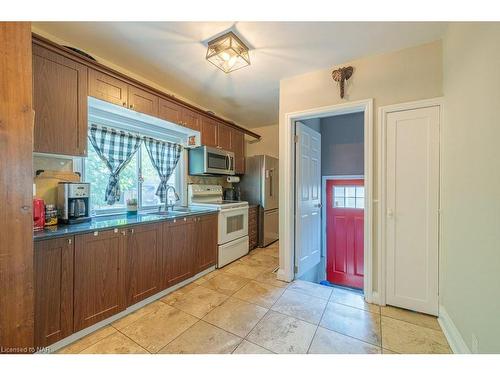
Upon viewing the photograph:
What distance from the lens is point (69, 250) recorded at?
1509mm

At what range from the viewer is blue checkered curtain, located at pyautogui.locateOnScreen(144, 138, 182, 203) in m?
2.84

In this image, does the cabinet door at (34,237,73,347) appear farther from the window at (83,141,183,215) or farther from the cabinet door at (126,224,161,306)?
the window at (83,141,183,215)

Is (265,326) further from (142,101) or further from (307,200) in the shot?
(142,101)

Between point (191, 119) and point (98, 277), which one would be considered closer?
point (98, 277)

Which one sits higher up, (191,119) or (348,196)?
(191,119)

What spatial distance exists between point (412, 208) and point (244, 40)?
221 cm

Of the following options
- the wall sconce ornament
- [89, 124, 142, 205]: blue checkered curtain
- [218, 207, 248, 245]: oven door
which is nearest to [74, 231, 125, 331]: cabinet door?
[89, 124, 142, 205]: blue checkered curtain

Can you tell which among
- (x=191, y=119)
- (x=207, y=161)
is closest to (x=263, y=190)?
(x=207, y=161)

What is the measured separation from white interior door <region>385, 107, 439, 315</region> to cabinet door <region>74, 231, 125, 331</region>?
2518 mm

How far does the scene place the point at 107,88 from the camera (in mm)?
1989

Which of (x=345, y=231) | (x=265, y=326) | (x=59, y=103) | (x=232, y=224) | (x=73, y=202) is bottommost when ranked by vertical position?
(x=265, y=326)

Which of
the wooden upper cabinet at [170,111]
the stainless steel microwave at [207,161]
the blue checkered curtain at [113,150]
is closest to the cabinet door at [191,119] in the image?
the wooden upper cabinet at [170,111]
